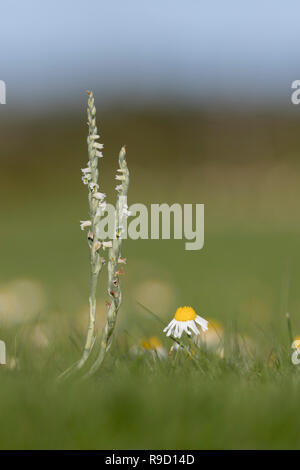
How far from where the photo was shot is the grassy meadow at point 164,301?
2.41m

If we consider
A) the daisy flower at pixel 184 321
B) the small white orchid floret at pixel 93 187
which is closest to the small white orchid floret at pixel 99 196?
the small white orchid floret at pixel 93 187

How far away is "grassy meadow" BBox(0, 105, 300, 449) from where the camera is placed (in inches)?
95.0

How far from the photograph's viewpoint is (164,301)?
260 inches

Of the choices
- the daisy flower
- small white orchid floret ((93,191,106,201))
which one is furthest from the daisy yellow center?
small white orchid floret ((93,191,106,201))

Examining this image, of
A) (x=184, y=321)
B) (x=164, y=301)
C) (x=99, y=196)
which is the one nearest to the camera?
(x=99, y=196)

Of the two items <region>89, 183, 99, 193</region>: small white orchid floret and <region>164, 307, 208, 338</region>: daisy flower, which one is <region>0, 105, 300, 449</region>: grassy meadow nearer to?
<region>164, 307, 208, 338</region>: daisy flower

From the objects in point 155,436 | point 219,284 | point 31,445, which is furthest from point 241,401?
point 219,284

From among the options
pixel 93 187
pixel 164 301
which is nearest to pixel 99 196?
pixel 93 187

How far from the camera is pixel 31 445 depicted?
2305 mm

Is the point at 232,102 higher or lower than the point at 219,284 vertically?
higher

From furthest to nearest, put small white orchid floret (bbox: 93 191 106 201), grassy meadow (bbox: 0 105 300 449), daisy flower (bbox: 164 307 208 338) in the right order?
1. daisy flower (bbox: 164 307 208 338)
2. small white orchid floret (bbox: 93 191 106 201)
3. grassy meadow (bbox: 0 105 300 449)

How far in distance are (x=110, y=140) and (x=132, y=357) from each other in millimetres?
27755

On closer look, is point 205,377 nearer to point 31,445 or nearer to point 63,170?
point 31,445

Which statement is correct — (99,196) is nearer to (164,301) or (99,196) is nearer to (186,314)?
(186,314)
